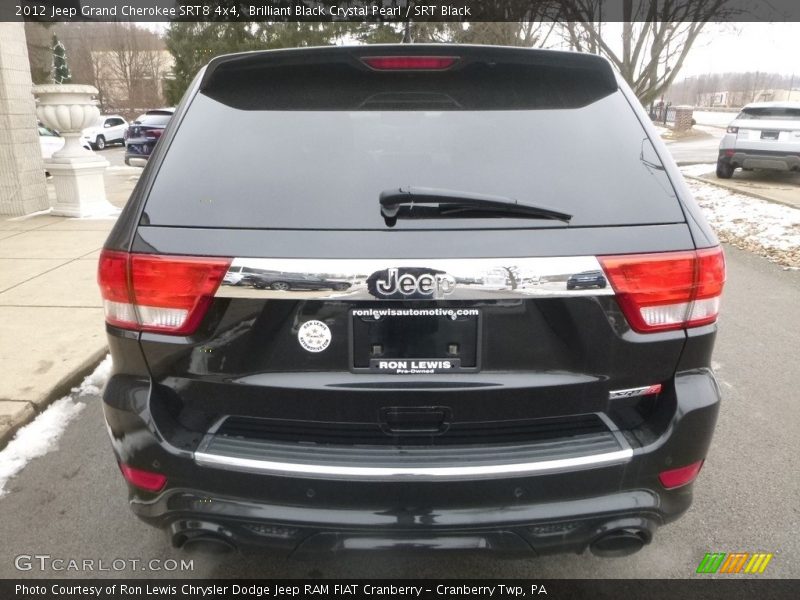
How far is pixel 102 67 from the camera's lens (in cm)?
5119

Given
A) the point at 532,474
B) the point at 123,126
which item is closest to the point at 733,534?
the point at 532,474

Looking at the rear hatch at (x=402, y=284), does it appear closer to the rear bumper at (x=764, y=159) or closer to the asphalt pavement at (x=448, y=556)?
the asphalt pavement at (x=448, y=556)

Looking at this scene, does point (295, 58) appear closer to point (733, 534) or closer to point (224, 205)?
point (224, 205)

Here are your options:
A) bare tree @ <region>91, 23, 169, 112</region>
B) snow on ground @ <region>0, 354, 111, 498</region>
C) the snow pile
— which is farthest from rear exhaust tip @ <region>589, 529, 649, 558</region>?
bare tree @ <region>91, 23, 169, 112</region>

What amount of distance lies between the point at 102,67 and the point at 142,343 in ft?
190

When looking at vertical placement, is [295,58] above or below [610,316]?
above

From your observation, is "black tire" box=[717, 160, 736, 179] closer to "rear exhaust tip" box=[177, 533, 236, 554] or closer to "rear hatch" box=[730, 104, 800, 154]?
"rear hatch" box=[730, 104, 800, 154]

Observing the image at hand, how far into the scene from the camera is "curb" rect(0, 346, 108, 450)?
3362mm

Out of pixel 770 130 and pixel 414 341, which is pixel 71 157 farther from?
pixel 770 130

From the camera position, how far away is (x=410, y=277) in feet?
5.47

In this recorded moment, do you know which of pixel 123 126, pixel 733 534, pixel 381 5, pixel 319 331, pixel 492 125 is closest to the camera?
pixel 319 331

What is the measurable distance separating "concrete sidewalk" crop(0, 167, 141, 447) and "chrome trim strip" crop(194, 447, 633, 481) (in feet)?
7.42

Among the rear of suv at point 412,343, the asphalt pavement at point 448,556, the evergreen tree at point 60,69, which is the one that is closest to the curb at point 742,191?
the asphalt pavement at point 448,556

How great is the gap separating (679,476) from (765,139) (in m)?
14.2
